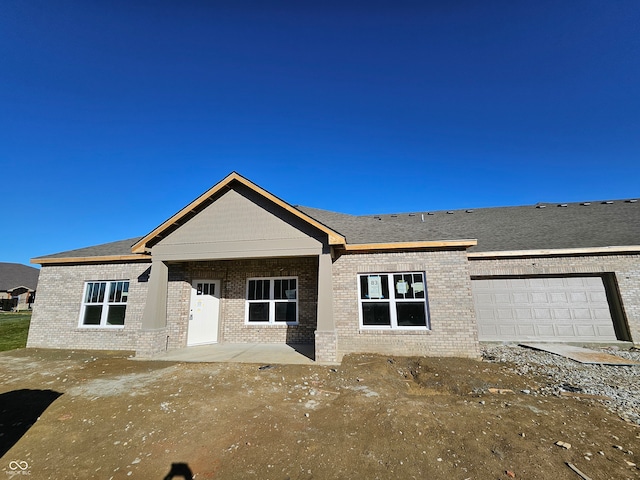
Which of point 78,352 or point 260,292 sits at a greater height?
point 260,292

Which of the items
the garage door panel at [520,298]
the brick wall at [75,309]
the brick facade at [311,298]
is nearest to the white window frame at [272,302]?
the brick facade at [311,298]

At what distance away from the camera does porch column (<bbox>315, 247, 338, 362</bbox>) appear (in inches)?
306

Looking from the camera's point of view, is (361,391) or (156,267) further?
(156,267)

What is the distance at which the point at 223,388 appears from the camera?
6.00 meters

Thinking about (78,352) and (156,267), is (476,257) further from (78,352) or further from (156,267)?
(78,352)

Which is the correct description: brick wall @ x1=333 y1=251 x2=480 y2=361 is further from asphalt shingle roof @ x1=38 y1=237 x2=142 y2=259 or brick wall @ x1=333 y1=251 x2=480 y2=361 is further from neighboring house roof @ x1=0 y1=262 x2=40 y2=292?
neighboring house roof @ x1=0 y1=262 x2=40 y2=292

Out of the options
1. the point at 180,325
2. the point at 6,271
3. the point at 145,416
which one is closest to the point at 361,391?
the point at 145,416

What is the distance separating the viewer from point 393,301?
9047mm

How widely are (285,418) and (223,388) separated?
6.75 ft

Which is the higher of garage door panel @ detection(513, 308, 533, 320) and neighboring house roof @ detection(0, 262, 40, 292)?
neighboring house roof @ detection(0, 262, 40, 292)

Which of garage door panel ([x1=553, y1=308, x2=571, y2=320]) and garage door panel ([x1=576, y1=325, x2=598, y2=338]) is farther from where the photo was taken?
garage door panel ([x1=553, y1=308, x2=571, y2=320])

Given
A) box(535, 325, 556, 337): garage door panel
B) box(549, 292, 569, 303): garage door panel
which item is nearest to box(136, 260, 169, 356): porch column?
box(535, 325, 556, 337): garage door panel

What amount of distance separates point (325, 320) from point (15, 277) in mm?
54837

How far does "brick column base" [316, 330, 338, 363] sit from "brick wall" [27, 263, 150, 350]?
7165 mm
